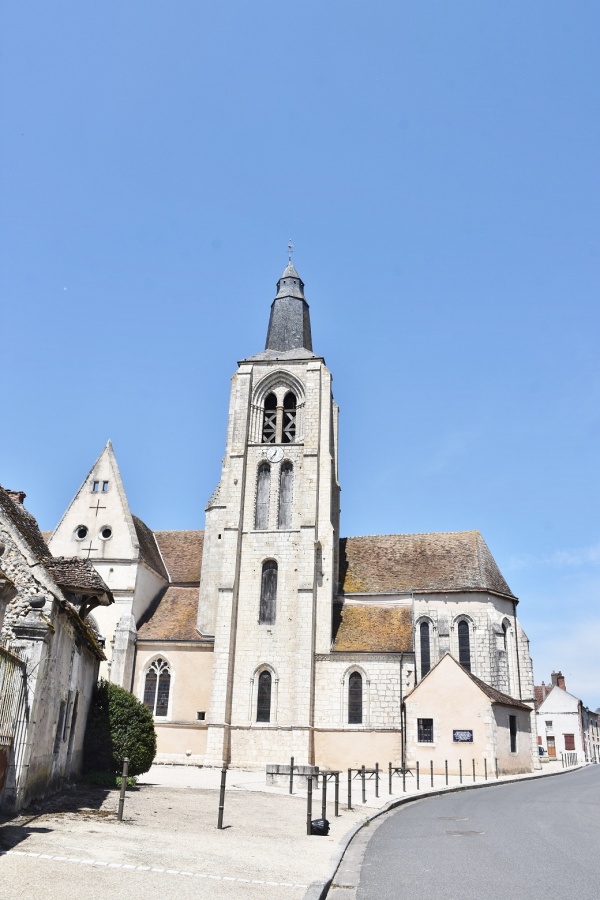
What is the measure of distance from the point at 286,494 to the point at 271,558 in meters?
3.18

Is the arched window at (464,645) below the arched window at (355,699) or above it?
above

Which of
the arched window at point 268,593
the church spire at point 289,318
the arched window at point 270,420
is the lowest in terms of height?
the arched window at point 268,593

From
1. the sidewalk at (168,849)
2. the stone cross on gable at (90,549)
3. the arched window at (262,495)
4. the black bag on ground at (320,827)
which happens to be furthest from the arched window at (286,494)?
Answer: the black bag on ground at (320,827)

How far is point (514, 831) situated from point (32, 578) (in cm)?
907

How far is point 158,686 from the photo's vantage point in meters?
33.5

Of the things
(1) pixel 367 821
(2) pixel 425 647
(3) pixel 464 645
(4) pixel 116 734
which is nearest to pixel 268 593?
(2) pixel 425 647

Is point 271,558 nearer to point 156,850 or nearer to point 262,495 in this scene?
point 262,495

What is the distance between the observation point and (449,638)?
34.1 metres

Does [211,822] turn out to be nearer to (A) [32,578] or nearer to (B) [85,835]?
(B) [85,835]

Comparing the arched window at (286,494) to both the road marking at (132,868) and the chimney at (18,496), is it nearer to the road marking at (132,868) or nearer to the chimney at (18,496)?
the chimney at (18,496)

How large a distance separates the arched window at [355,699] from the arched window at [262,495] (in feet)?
25.7

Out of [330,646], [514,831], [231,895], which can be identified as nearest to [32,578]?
[231,895]

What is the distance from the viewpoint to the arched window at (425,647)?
34.1 meters

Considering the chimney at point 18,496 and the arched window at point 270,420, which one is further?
the arched window at point 270,420
